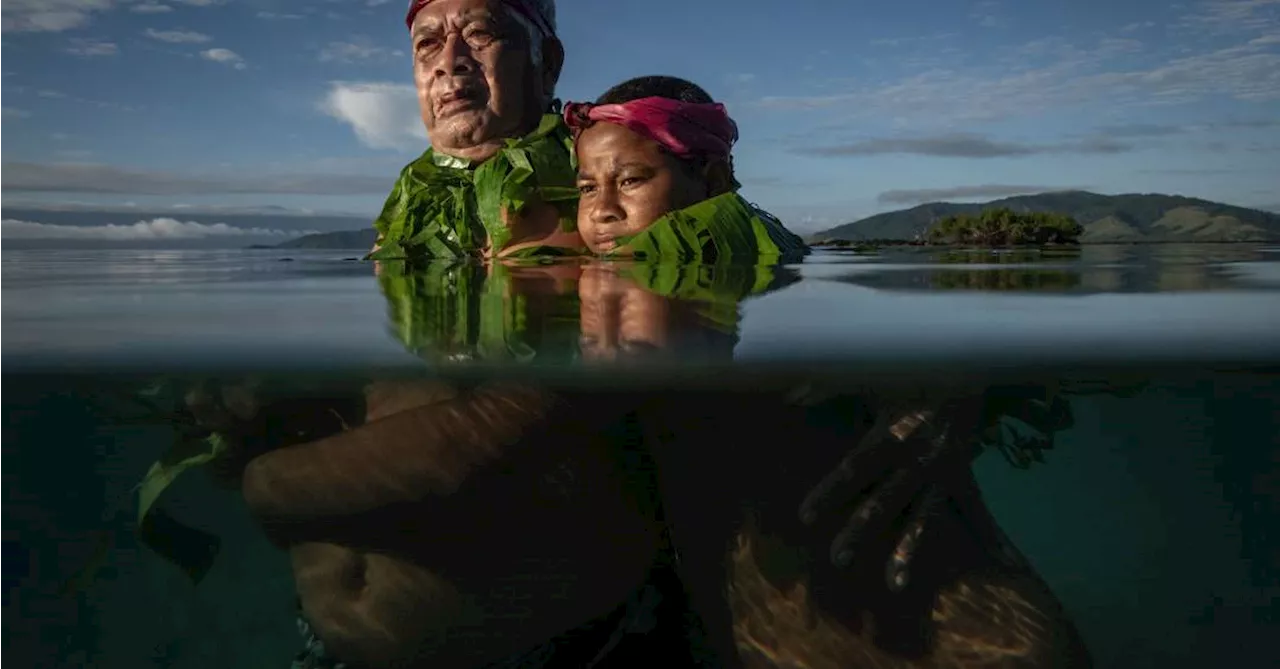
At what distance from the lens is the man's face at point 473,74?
4.12 meters

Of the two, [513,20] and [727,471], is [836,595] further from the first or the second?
[513,20]

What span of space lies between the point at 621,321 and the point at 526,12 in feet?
6.53

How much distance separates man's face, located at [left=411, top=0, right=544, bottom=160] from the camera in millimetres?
4125

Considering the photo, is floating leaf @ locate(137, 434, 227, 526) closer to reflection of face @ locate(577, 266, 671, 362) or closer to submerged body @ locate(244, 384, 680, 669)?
submerged body @ locate(244, 384, 680, 669)

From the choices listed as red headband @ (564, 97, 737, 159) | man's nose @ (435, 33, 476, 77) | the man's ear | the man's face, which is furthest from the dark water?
the man's ear

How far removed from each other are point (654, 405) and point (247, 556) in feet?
4.01

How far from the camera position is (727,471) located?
2721mm

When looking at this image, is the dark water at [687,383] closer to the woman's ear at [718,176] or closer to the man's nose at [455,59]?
the woman's ear at [718,176]

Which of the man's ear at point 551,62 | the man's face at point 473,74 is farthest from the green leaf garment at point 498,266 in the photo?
the man's ear at point 551,62

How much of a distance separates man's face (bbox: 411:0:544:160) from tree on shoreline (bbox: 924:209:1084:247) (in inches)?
149

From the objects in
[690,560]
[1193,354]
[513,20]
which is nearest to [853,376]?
[690,560]

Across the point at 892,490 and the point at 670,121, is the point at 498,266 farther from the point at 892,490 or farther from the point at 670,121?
the point at 892,490

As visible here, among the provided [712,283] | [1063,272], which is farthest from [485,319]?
[1063,272]

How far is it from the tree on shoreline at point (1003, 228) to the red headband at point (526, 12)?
142 inches
